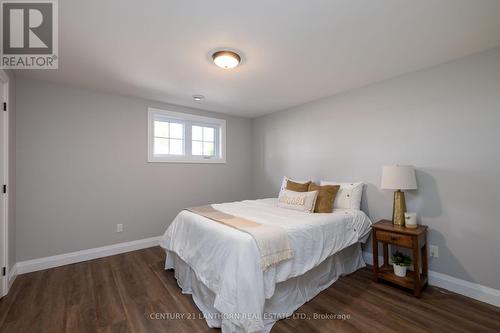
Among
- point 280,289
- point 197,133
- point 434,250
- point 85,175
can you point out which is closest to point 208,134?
point 197,133

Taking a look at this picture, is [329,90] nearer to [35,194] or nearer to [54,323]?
[54,323]

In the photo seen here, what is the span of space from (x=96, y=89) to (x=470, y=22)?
13.2 feet

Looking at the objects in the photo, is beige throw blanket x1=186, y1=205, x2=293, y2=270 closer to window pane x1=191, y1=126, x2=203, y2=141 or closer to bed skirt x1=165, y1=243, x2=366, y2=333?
bed skirt x1=165, y1=243, x2=366, y2=333

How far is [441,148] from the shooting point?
2.31 m

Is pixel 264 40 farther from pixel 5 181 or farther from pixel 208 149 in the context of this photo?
pixel 5 181

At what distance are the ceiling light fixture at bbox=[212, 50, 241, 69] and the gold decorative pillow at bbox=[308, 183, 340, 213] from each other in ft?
5.92

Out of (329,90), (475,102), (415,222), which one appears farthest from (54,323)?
(475,102)

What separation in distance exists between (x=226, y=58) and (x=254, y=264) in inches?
71.5

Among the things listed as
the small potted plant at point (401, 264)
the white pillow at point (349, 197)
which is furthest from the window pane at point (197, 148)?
the small potted plant at point (401, 264)

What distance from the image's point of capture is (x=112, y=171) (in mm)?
3188

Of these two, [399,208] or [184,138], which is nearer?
[399,208]

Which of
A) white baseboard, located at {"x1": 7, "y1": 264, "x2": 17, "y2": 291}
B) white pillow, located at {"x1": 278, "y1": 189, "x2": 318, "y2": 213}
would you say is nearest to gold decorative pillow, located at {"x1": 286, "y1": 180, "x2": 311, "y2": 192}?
white pillow, located at {"x1": 278, "y1": 189, "x2": 318, "y2": 213}

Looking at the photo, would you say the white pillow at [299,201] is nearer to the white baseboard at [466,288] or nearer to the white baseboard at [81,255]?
the white baseboard at [466,288]

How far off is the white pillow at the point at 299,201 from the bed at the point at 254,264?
16 cm
